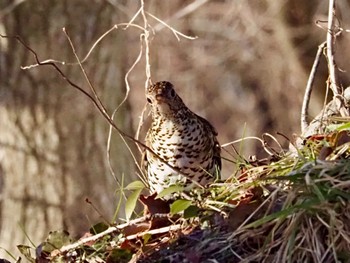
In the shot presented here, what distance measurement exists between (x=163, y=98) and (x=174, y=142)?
165mm

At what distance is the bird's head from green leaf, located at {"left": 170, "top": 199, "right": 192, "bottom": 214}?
1.36m

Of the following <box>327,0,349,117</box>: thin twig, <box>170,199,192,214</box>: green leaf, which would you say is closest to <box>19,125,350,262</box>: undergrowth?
<box>170,199,192,214</box>: green leaf

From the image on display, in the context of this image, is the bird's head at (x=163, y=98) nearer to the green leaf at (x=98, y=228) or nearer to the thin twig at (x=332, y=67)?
the thin twig at (x=332, y=67)

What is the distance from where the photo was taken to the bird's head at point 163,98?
369 cm

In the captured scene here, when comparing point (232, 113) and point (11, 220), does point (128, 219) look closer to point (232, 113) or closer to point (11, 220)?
point (11, 220)

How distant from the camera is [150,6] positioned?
445 inches

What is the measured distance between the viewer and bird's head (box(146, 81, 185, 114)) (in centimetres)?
369

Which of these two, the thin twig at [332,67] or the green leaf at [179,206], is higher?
the thin twig at [332,67]

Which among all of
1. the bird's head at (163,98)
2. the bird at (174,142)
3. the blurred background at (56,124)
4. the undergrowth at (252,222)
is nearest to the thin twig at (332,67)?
the undergrowth at (252,222)

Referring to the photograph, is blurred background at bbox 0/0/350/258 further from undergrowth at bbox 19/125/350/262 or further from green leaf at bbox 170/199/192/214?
green leaf at bbox 170/199/192/214

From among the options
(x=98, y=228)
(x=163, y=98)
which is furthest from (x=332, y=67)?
(x=98, y=228)

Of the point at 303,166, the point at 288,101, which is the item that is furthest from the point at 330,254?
the point at 288,101

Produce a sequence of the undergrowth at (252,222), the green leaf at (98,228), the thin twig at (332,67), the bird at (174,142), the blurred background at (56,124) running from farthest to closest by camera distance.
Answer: the blurred background at (56,124) → the bird at (174,142) → the thin twig at (332,67) → the green leaf at (98,228) → the undergrowth at (252,222)

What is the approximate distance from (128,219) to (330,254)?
63 cm
